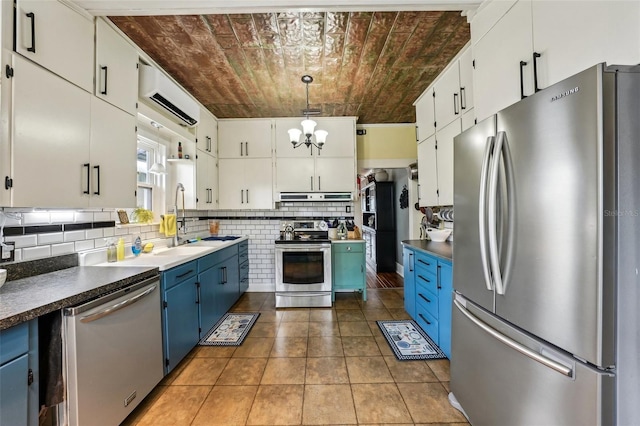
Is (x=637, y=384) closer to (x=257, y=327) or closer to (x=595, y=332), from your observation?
(x=595, y=332)

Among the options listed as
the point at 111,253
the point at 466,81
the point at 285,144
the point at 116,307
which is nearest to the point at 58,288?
the point at 116,307

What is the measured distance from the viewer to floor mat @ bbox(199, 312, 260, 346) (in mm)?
2523

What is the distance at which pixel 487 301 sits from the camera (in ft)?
4.34

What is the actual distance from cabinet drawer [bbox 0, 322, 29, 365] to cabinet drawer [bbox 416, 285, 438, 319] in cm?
260

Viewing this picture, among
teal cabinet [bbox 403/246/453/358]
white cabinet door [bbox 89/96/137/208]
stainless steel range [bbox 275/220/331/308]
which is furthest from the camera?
stainless steel range [bbox 275/220/331/308]

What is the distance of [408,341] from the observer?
2525mm

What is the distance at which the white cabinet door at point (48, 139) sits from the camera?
1.27 metres

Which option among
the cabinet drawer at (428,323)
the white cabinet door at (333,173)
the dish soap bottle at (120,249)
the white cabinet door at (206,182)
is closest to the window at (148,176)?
the white cabinet door at (206,182)

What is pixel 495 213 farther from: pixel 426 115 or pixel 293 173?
pixel 293 173

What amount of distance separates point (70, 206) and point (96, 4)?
1.28m

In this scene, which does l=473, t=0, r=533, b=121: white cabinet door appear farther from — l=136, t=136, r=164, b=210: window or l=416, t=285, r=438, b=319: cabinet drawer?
l=136, t=136, r=164, b=210: window

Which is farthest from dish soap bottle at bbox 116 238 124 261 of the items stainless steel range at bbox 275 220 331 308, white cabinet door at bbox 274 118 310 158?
white cabinet door at bbox 274 118 310 158

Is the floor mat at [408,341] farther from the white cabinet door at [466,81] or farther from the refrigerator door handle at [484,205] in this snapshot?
the white cabinet door at [466,81]

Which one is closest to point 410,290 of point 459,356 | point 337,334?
point 337,334
